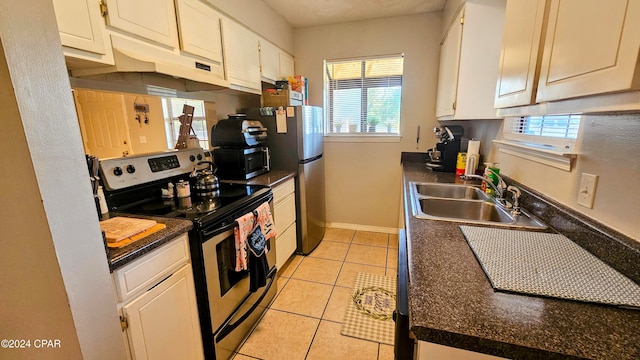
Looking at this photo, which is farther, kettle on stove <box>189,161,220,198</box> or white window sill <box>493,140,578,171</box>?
kettle on stove <box>189,161,220,198</box>

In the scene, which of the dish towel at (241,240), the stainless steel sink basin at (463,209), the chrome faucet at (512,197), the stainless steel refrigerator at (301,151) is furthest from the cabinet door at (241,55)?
the chrome faucet at (512,197)

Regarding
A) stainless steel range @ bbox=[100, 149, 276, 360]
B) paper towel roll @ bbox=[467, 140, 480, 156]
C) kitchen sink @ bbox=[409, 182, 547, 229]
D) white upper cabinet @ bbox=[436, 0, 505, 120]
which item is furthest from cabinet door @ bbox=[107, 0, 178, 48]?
paper towel roll @ bbox=[467, 140, 480, 156]

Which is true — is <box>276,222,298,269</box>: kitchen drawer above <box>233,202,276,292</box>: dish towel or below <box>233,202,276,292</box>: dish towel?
below

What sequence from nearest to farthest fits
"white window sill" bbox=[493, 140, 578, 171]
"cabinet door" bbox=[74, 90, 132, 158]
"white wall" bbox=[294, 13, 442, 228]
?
"white window sill" bbox=[493, 140, 578, 171], "cabinet door" bbox=[74, 90, 132, 158], "white wall" bbox=[294, 13, 442, 228]

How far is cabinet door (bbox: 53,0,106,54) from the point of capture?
3.33 ft

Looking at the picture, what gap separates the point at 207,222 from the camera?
1.29 meters

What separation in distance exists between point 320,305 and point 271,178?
109 centimetres

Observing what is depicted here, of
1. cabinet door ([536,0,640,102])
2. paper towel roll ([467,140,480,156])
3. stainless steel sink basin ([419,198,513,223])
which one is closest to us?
cabinet door ([536,0,640,102])

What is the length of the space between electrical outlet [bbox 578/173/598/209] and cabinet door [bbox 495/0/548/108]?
40 cm

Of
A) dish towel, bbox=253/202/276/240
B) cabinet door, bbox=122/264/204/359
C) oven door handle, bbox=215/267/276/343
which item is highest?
dish towel, bbox=253/202/276/240

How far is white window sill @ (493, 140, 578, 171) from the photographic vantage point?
114 centimetres

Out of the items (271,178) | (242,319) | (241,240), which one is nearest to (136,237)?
(241,240)

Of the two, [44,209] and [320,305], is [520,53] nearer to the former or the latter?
[44,209]

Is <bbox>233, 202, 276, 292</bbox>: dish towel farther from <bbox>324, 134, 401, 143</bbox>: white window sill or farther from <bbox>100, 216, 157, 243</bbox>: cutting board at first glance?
<bbox>324, 134, 401, 143</bbox>: white window sill
